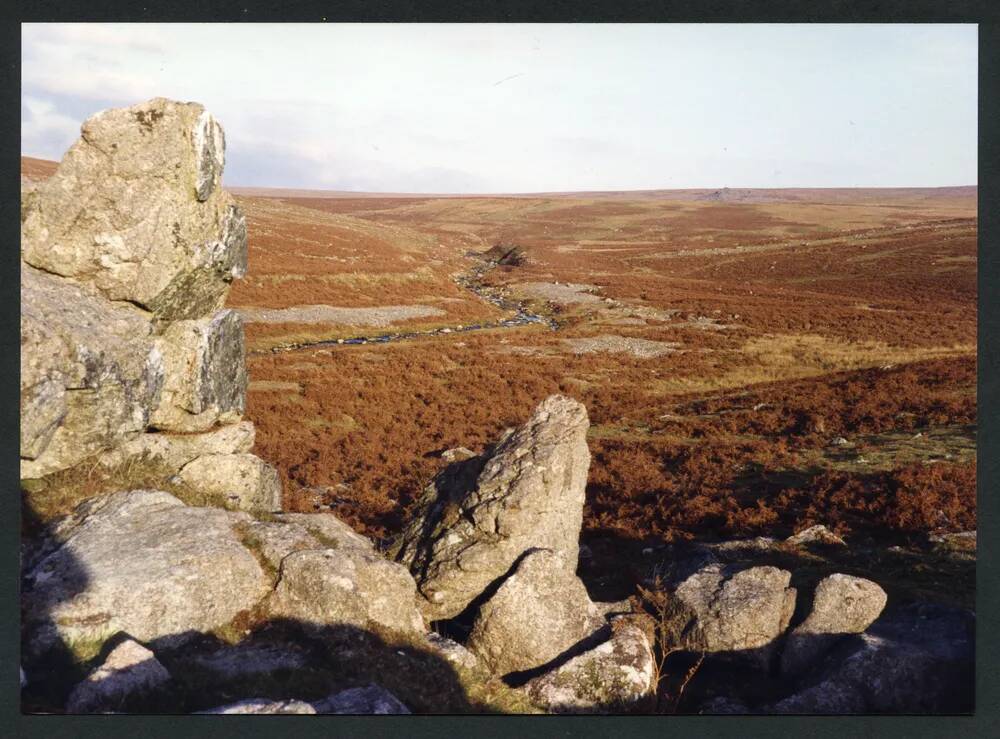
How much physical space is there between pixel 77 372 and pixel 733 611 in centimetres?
1043

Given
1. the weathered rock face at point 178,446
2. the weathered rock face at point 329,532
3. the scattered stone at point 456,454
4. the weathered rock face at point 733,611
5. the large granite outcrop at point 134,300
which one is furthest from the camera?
the scattered stone at point 456,454

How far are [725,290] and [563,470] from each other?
210 ft

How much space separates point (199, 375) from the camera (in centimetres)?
1334

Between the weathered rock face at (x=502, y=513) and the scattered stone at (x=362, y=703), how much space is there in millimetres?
2347

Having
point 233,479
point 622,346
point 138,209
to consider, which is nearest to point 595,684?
point 233,479

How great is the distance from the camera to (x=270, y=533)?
10414 millimetres

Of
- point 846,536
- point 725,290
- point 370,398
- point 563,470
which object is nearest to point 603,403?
point 370,398

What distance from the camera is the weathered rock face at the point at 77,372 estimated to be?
979cm

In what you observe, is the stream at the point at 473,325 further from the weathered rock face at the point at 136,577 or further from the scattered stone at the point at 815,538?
the scattered stone at the point at 815,538

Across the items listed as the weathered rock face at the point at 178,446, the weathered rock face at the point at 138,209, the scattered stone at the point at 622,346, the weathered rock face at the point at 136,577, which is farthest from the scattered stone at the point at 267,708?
the scattered stone at the point at 622,346

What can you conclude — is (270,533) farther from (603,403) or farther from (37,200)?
(603,403)

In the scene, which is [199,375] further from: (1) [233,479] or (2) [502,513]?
(2) [502,513]

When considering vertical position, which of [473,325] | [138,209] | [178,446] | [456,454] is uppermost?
[138,209]

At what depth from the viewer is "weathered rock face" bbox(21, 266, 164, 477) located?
32.1ft
